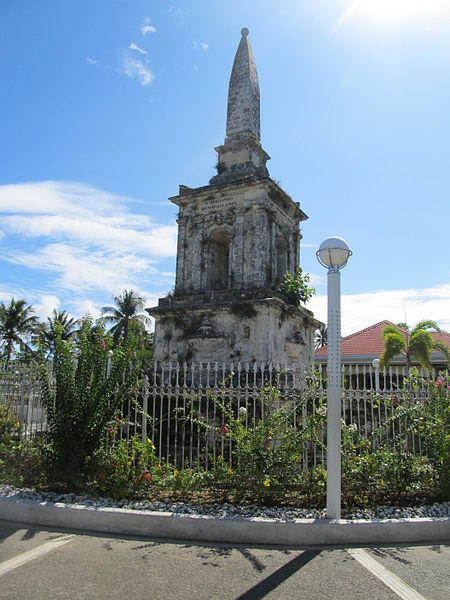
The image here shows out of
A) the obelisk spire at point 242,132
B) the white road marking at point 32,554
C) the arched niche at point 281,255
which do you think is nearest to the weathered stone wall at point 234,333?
the arched niche at point 281,255

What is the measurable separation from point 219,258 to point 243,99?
230 inches

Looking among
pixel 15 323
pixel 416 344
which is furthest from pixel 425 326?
pixel 15 323

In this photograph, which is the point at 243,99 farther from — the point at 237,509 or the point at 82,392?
the point at 237,509

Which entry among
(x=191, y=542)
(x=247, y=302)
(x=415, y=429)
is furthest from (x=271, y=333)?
(x=191, y=542)

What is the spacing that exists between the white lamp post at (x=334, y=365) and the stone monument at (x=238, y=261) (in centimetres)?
745

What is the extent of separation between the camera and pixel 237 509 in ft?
19.3

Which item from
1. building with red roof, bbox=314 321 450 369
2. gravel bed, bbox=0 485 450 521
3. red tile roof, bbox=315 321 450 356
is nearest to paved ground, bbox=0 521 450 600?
gravel bed, bbox=0 485 450 521

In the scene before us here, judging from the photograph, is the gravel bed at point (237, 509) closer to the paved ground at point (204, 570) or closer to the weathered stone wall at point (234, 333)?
the paved ground at point (204, 570)

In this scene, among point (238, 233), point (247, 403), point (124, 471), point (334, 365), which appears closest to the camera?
point (334, 365)

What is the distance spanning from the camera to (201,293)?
15609mm

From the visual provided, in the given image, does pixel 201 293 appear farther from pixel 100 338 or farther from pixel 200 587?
pixel 200 587

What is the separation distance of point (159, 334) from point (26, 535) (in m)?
10.3

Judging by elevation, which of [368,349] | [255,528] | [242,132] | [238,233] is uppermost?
[242,132]

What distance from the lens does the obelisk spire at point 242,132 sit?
16.7 metres
